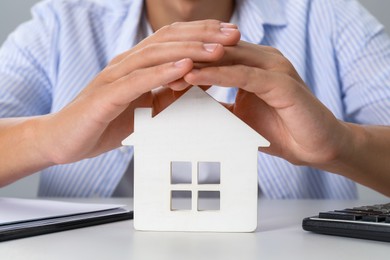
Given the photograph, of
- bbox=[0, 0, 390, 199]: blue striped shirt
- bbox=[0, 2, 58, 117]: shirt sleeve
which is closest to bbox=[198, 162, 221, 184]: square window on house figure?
bbox=[0, 0, 390, 199]: blue striped shirt

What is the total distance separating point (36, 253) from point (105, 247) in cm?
7

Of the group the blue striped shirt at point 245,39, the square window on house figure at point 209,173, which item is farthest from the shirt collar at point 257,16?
the square window on house figure at point 209,173

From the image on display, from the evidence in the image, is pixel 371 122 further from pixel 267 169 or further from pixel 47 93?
pixel 47 93

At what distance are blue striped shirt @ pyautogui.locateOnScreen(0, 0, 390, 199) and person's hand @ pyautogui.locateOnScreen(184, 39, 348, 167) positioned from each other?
0.63 meters

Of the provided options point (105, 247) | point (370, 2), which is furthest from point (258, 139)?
point (370, 2)

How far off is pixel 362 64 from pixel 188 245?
968 mm

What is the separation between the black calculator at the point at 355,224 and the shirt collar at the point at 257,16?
0.89 metres

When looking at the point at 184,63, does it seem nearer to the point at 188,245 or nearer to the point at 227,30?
the point at 227,30

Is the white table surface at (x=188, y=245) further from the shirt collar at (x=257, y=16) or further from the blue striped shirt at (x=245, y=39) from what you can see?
the shirt collar at (x=257, y=16)

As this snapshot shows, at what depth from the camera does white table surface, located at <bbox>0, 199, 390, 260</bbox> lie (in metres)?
0.58

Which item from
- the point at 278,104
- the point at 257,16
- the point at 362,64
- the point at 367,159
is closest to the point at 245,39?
the point at 257,16

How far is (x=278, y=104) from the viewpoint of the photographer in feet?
2.43

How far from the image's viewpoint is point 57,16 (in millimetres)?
1604

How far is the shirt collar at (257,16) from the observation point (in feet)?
5.09
